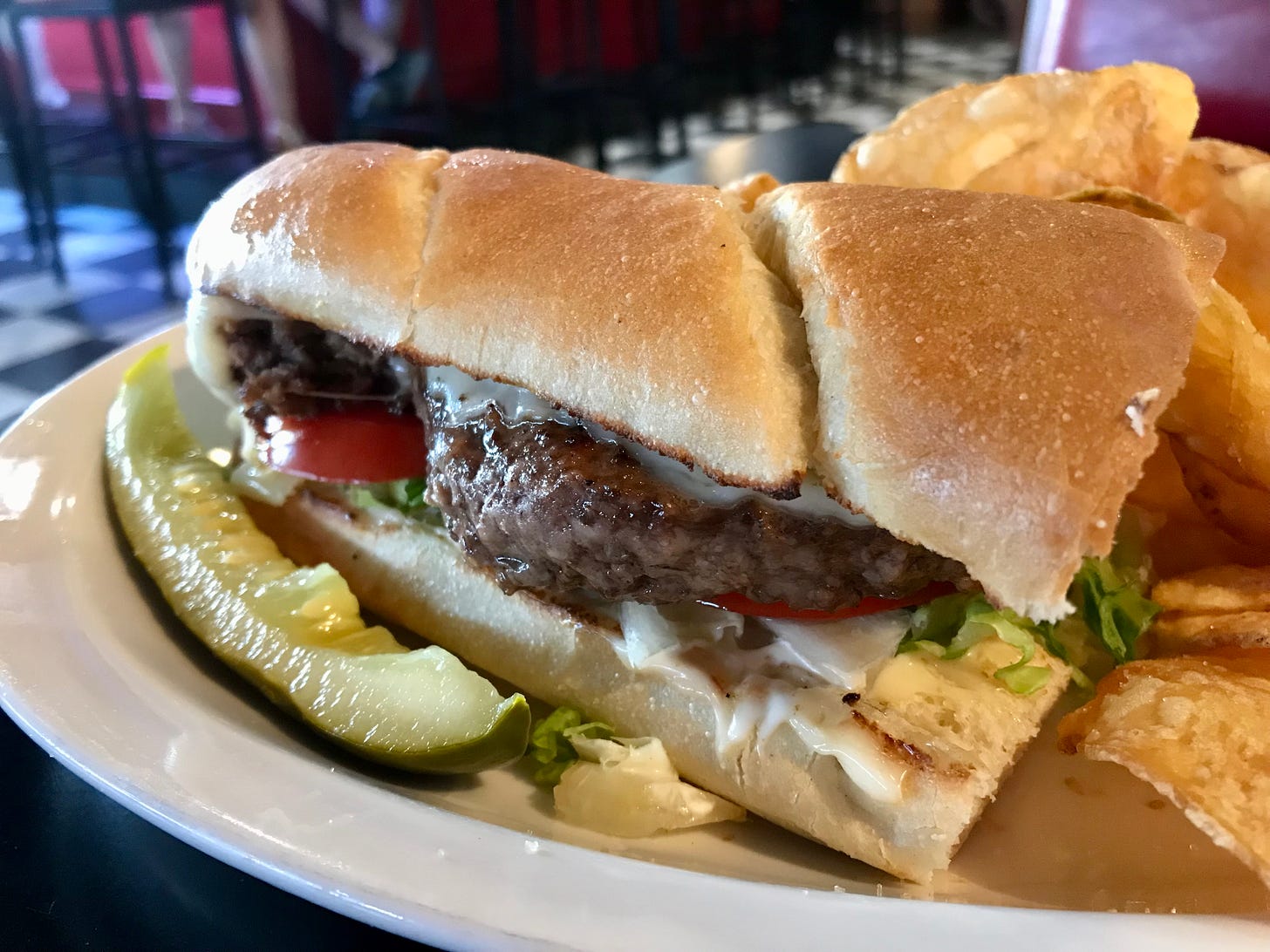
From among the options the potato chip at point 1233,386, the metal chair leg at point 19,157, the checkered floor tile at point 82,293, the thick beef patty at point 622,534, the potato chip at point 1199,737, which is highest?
the potato chip at point 1233,386

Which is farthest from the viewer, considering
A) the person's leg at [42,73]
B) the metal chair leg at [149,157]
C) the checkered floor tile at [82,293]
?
the person's leg at [42,73]

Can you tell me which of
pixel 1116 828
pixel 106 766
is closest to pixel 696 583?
pixel 1116 828

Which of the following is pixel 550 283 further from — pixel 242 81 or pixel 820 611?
pixel 242 81

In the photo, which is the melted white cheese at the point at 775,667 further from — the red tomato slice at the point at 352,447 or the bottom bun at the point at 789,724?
the red tomato slice at the point at 352,447

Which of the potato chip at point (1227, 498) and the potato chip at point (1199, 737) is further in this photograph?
the potato chip at point (1227, 498)

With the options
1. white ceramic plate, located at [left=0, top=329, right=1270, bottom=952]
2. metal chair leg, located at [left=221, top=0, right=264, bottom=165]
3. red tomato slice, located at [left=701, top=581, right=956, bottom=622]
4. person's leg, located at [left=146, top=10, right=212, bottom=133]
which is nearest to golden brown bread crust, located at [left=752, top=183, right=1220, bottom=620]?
red tomato slice, located at [left=701, top=581, right=956, bottom=622]

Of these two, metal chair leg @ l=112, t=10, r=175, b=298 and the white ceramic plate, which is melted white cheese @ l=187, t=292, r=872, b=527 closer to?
the white ceramic plate

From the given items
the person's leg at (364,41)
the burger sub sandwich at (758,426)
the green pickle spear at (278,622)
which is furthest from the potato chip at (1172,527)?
the person's leg at (364,41)
